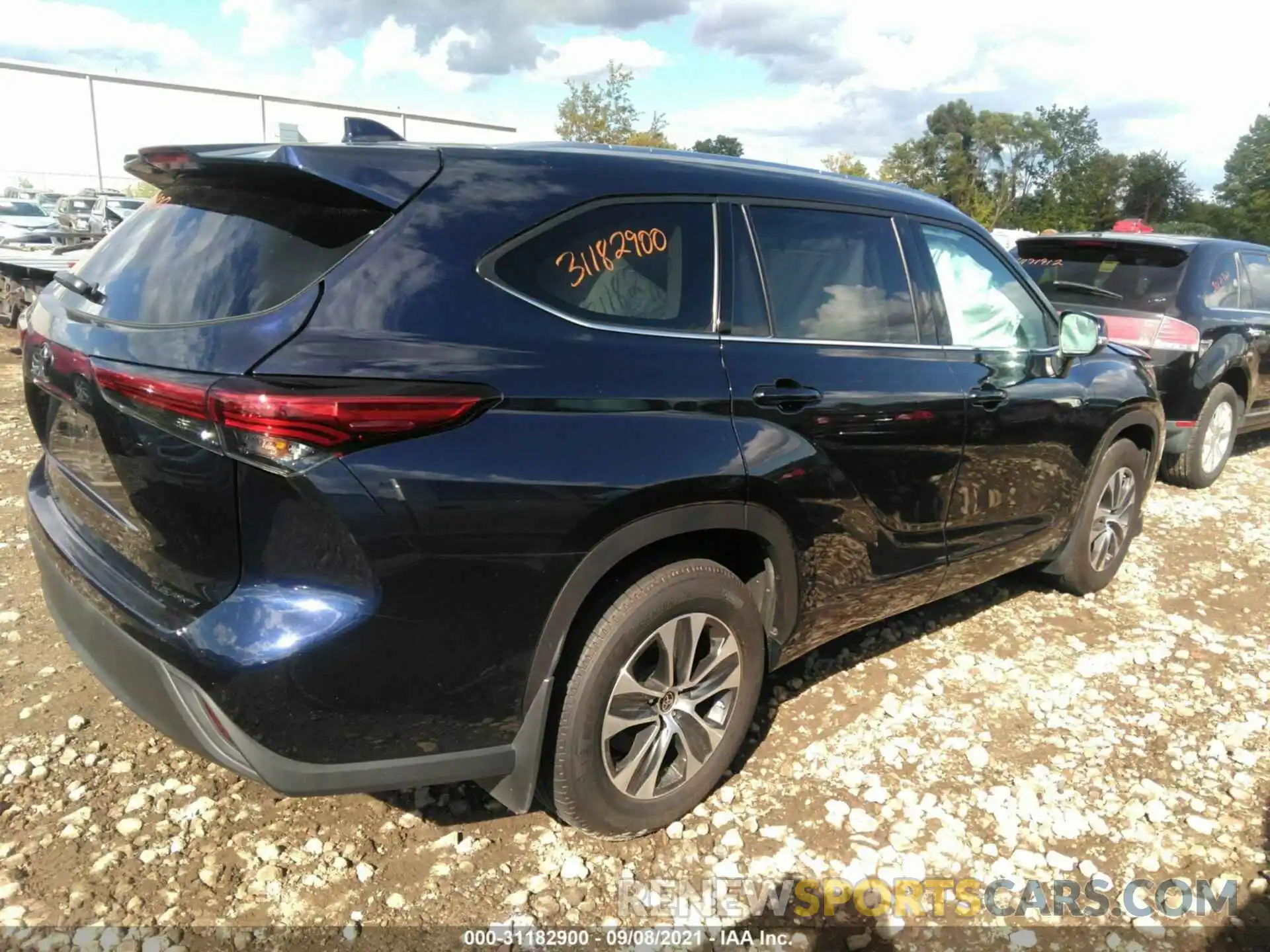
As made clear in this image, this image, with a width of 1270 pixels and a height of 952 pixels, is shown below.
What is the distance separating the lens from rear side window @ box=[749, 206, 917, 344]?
277 centimetres

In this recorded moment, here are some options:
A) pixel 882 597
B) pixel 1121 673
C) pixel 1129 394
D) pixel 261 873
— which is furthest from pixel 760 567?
pixel 1129 394

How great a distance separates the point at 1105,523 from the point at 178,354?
4.15 metres

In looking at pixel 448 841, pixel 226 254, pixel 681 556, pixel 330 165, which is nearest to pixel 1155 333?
pixel 681 556

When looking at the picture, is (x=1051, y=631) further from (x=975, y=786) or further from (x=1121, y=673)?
(x=975, y=786)

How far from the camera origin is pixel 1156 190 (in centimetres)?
6531

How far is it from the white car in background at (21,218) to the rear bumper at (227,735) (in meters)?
19.5

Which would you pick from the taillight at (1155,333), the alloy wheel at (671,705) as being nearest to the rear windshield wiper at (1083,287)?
the taillight at (1155,333)

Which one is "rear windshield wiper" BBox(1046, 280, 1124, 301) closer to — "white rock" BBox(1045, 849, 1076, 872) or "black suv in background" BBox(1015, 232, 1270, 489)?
"black suv in background" BBox(1015, 232, 1270, 489)

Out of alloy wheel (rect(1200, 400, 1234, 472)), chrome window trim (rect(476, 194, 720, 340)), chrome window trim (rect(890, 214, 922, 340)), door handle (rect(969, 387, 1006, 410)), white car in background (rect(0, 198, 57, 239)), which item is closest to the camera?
chrome window trim (rect(476, 194, 720, 340))

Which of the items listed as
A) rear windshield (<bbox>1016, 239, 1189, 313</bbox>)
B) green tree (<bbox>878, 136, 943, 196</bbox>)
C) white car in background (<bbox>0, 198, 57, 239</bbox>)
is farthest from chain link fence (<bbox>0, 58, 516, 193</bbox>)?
green tree (<bbox>878, 136, 943, 196</bbox>)

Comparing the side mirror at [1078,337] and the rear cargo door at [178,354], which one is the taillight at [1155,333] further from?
the rear cargo door at [178,354]

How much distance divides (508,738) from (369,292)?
1.11m

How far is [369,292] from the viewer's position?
1.96m

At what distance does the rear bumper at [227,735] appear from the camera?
200 cm
